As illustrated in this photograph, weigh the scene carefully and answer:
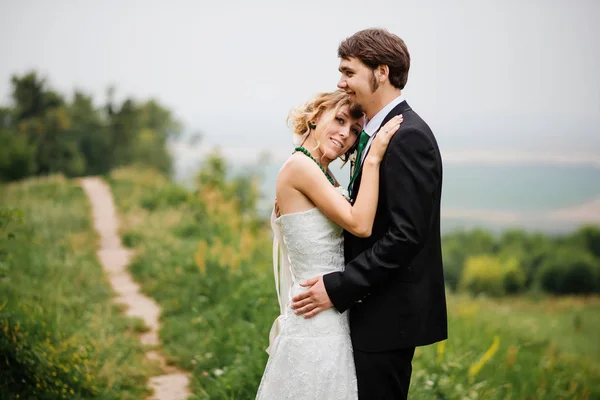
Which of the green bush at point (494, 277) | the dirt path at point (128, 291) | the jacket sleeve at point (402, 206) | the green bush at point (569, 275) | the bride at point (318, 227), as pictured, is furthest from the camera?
the green bush at point (569, 275)

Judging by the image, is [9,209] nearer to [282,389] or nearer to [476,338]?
[282,389]

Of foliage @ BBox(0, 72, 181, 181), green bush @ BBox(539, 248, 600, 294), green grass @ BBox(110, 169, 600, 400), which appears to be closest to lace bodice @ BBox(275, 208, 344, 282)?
green grass @ BBox(110, 169, 600, 400)

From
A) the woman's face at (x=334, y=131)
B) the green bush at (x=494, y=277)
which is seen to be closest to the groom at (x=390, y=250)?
the woman's face at (x=334, y=131)

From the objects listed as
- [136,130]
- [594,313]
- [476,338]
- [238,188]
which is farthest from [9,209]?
[594,313]

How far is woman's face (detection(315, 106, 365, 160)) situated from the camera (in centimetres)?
270

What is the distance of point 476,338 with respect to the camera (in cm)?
648

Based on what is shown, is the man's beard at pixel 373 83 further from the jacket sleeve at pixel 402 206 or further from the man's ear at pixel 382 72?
the jacket sleeve at pixel 402 206

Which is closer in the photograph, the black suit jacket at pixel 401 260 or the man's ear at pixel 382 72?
the black suit jacket at pixel 401 260

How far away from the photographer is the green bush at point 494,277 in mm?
36344

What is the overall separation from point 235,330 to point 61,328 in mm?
1298

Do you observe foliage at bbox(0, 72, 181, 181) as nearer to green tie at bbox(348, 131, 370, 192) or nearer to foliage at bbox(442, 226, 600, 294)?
green tie at bbox(348, 131, 370, 192)

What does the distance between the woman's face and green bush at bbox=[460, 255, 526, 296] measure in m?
34.5

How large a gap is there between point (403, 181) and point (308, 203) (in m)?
0.47

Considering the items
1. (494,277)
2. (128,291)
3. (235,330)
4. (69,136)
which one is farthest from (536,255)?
(235,330)
